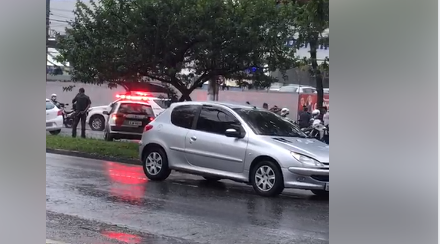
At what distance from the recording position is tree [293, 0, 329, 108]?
19.4 ft

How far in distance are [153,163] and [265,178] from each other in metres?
1.36

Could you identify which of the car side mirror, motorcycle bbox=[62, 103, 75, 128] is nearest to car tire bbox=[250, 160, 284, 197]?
the car side mirror

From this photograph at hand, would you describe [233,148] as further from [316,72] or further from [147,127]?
[316,72]

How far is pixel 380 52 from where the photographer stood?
16.0ft

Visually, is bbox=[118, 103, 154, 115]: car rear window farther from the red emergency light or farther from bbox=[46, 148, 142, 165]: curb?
bbox=[46, 148, 142, 165]: curb

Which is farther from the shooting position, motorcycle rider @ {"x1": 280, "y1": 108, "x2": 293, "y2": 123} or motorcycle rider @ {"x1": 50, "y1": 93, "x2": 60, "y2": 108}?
motorcycle rider @ {"x1": 50, "y1": 93, "x2": 60, "y2": 108}

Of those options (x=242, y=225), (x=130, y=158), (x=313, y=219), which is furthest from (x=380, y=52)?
(x=130, y=158)

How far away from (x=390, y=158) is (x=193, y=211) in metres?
2.73

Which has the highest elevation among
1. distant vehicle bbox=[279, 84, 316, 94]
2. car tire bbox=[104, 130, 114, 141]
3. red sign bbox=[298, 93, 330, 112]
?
distant vehicle bbox=[279, 84, 316, 94]

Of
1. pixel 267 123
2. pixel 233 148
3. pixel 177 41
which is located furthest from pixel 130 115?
pixel 267 123

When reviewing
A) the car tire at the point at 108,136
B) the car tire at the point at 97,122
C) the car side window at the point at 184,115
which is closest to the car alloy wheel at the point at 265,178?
the car side window at the point at 184,115

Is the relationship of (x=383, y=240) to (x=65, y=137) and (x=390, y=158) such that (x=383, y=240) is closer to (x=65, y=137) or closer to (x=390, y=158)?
(x=390, y=158)

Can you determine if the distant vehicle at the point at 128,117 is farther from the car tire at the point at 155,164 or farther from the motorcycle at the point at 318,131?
the motorcycle at the point at 318,131

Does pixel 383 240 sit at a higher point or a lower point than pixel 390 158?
lower
